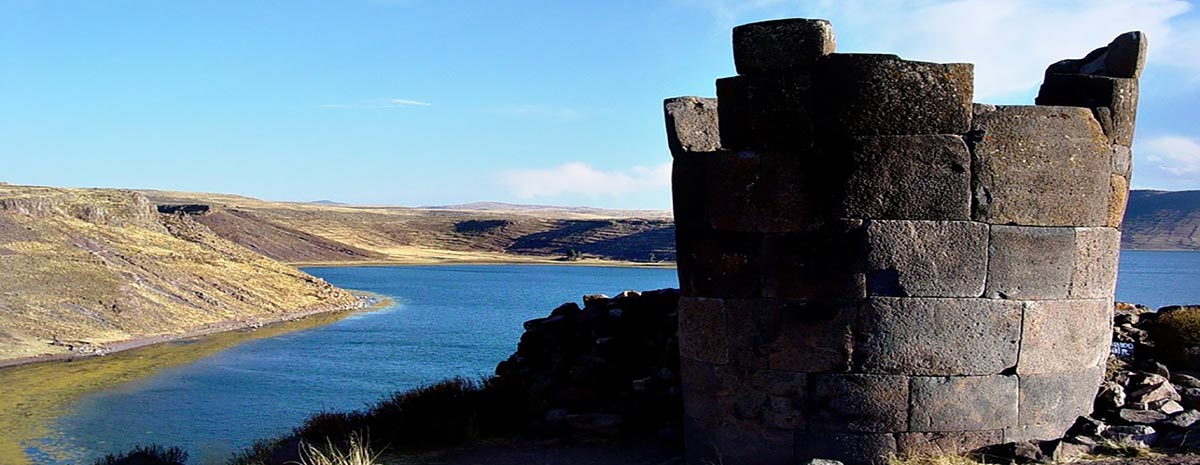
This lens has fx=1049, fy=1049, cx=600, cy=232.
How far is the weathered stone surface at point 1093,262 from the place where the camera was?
6934 mm

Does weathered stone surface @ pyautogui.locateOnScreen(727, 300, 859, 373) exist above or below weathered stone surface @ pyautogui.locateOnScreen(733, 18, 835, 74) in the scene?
below

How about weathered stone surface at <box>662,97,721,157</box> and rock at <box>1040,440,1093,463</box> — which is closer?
rock at <box>1040,440,1093,463</box>

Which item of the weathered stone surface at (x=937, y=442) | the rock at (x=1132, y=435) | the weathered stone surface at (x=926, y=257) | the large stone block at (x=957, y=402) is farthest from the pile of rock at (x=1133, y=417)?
the weathered stone surface at (x=926, y=257)

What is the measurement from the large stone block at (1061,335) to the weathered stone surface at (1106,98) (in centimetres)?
118

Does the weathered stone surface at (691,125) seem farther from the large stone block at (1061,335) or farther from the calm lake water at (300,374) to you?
the calm lake water at (300,374)

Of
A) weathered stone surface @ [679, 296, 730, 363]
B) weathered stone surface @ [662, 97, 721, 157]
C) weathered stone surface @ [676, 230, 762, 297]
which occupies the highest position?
weathered stone surface @ [662, 97, 721, 157]

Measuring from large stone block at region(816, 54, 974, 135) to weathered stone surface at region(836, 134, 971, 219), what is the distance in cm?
7

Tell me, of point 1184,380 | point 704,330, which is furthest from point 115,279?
point 1184,380

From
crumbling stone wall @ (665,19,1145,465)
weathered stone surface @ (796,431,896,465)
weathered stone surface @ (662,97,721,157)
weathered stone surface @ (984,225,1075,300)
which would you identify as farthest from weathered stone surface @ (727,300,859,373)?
weathered stone surface @ (662,97,721,157)

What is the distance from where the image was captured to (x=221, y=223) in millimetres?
A: 71625

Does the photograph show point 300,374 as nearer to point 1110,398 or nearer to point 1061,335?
point 1110,398

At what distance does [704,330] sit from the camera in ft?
24.0

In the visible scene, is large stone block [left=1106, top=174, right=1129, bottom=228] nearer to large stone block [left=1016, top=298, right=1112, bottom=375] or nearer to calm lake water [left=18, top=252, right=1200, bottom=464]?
large stone block [left=1016, top=298, right=1112, bottom=375]

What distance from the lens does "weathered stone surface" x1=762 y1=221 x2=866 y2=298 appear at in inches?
263
